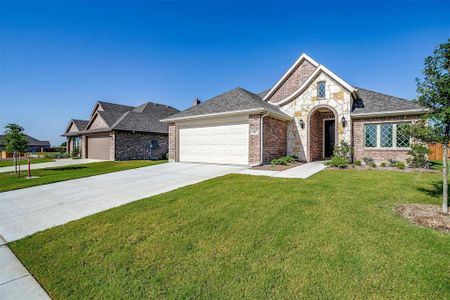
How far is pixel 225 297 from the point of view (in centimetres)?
228

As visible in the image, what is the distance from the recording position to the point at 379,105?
11875mm

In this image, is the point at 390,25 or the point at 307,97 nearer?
the point at 390,25

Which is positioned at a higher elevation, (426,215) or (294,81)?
(294,81)

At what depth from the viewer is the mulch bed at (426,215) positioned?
3768 mm

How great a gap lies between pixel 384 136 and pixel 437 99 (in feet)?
27.8

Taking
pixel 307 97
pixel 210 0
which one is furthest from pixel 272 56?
pixel 210 0

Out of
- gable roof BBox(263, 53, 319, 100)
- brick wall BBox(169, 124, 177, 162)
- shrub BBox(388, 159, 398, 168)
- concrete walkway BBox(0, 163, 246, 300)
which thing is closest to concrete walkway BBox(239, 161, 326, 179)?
concrete walkway BBox(0, 163, 246, 300)

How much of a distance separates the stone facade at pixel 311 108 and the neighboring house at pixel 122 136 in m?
15.3

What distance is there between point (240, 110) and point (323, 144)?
7647mm

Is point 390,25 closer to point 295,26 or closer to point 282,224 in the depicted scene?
point 295,26

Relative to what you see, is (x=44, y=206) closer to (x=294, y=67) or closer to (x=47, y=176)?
(x=47, y=176)

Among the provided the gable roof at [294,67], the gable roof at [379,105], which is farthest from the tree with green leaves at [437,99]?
the gable roof at [294,67]

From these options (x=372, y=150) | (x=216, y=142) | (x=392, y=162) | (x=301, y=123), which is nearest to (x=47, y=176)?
(x=216, y=142)

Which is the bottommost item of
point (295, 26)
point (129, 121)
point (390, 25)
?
point (129, 121)
